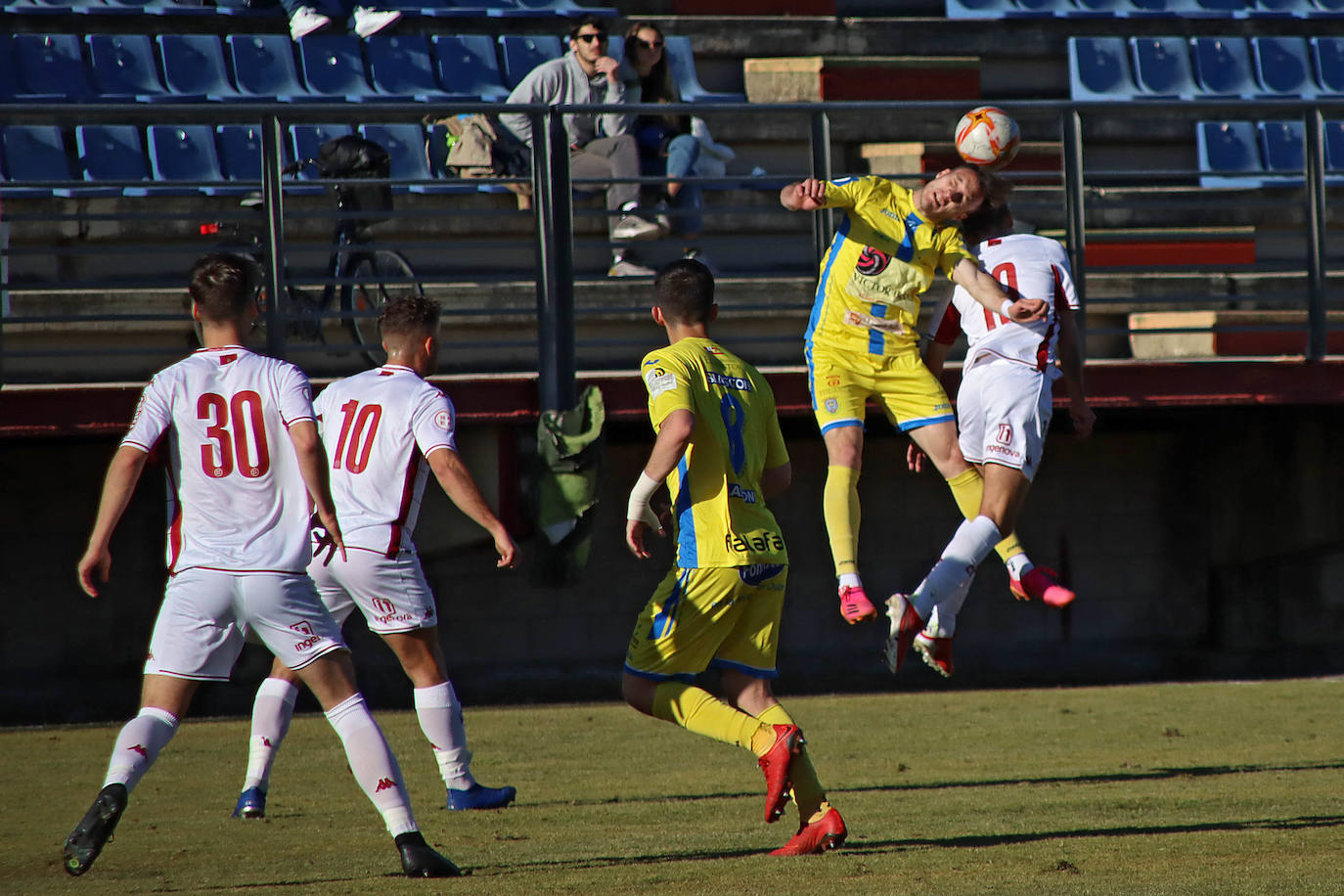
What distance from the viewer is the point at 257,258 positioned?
11102mm

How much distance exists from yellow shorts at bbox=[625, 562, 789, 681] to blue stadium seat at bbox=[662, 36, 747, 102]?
8821 millimetres

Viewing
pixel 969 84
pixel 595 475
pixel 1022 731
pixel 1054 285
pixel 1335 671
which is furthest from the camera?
pixel 969 84

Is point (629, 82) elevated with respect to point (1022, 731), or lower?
elevated

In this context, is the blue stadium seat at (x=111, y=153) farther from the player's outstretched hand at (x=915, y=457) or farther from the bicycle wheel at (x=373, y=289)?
the player's outstretched hand at (x=915, y=457)

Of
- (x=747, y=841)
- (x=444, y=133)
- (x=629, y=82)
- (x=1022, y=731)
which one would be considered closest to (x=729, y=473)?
(x=747, y=841)

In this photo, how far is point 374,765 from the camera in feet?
18.3

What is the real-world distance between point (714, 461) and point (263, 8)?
970 cm

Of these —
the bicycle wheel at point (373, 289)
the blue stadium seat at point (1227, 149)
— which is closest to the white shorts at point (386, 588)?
A: the bicycle wheel at point (373, 289)

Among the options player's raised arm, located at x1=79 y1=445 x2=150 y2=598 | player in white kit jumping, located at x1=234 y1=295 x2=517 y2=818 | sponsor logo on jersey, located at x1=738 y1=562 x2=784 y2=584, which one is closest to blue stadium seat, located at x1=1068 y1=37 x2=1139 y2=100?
player in white kit jumping, located at x1=234 y1=295 x2=517 y2=818

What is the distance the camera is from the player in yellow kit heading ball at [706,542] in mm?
6109

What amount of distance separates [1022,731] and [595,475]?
10.1ft

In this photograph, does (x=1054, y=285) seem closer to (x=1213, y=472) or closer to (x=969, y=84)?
(x=1213, y=472)

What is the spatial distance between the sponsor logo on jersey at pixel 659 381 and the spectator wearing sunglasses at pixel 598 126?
5052 millimetres

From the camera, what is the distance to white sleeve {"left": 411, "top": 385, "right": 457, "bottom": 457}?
658cm
